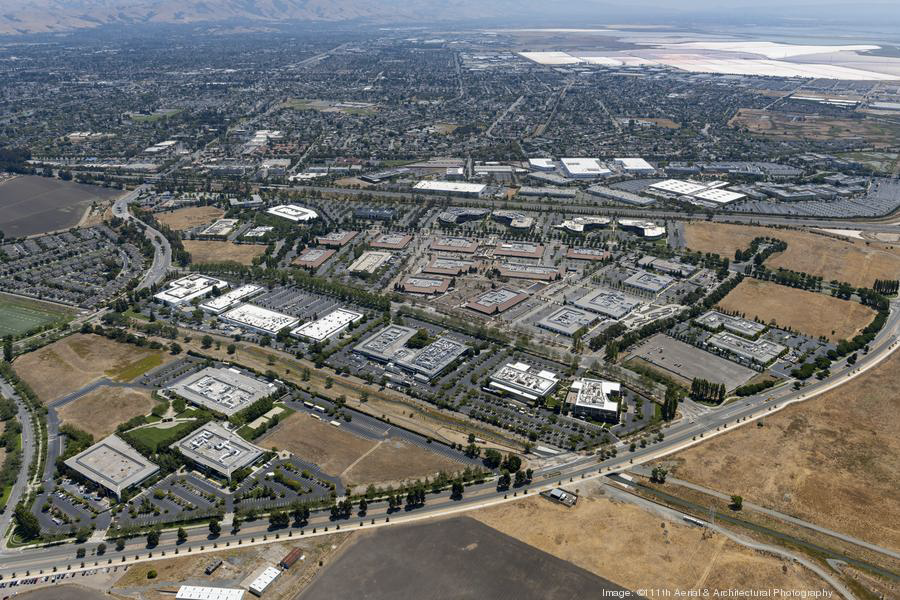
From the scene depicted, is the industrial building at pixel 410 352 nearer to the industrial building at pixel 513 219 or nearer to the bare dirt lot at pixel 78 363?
the bare dirt lot at pixel 78 363

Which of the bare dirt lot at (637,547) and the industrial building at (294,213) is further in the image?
the industrial building at (294,213)

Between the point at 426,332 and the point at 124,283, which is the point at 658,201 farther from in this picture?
the point at 124,283

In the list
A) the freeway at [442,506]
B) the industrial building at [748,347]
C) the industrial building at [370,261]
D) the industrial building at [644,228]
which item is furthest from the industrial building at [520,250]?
the freeway at [442,506]

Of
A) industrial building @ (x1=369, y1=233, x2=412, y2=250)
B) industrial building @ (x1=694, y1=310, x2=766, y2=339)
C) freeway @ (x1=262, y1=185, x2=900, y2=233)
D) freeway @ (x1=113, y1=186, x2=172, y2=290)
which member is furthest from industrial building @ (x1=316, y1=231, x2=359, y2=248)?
industrial building @ (x1=694, y1=310, x2=766, y2=339)

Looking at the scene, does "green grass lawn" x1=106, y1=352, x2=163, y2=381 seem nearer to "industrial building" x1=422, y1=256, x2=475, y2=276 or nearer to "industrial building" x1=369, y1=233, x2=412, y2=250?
"industrial building" x1=422, y1=256, x2=475, y2=276

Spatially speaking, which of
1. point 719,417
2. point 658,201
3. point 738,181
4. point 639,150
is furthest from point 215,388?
point 639,150

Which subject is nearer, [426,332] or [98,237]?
[426,332]

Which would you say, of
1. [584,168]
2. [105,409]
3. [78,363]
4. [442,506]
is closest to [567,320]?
[442,506]
